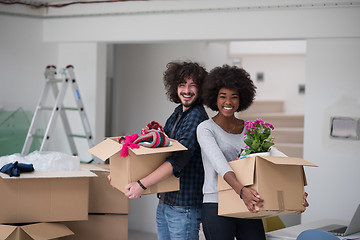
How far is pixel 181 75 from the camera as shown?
2.28 m

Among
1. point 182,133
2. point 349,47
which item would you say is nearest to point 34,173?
point 182,133

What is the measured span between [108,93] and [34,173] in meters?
2.70

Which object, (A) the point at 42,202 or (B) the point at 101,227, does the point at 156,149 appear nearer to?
(A) the point at 42,202

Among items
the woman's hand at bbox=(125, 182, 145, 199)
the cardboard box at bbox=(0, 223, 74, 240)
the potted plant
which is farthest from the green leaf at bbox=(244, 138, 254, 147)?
the cardboard box at bbox=(0, 223, 74, 240)

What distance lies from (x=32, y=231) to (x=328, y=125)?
A: 7.43 ft

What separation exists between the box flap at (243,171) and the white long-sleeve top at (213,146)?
2.2 inches

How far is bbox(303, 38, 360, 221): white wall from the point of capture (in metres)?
3.55

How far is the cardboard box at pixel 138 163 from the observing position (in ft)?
6.98

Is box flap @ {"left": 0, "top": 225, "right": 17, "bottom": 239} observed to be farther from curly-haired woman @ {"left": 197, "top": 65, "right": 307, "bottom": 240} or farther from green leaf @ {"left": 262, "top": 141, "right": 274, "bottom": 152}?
green leaf @ {"left": 262, "top": 141, "right": 274, "bottom": 152}

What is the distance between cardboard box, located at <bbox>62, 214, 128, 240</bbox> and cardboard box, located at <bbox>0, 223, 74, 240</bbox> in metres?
0.33

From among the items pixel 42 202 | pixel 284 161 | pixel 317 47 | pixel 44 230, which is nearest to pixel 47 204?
pixel 42 202

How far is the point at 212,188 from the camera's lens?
206 cm

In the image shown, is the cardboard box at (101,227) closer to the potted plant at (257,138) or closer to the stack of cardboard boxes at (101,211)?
the stack of cardboard boxes at (101,211)

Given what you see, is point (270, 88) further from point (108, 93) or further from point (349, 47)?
point (349, 47)
